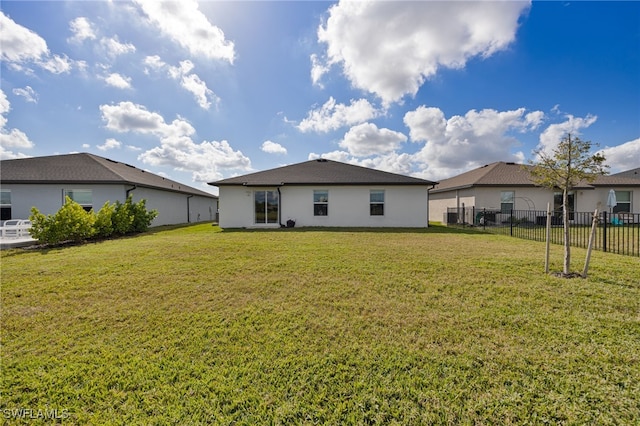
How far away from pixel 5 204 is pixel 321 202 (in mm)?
18071

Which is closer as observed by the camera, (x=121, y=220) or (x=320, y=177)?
(x=121, y=220)

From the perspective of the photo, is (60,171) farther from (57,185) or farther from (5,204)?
(5,204)

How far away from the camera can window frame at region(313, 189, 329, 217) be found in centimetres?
1507

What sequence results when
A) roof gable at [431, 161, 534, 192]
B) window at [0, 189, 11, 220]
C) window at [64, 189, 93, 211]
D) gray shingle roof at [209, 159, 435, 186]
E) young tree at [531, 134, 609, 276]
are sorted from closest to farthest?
1. young tree at [531, 134, 609, 276]
2. window at [0, 189, 11, 220]
3. window at [64, 189, 93, 211]
4. gray shingle roof at [209, 159, 435, 186]
5. roof gable at [431, 161, 534, 192]

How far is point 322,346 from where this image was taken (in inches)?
111

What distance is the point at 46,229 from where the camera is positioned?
8547mm

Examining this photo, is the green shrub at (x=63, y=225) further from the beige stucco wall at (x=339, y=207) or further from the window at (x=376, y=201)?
the window at (x=376, y=201)

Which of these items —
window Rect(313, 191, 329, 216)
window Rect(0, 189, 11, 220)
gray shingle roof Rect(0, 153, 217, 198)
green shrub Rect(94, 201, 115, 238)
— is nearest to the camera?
green shrub Rect(94, 201, 115, 238)

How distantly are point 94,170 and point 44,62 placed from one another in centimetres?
734

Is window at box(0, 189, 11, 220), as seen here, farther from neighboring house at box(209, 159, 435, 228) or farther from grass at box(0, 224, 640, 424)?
grass at box(0, 224, 640, 424)

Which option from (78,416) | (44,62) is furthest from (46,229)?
(78,416)

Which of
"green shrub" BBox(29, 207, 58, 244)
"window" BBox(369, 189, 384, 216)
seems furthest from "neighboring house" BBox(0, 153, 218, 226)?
"window" BBox(369, 189, 384, 216)

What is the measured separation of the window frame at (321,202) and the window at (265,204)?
2.40 m

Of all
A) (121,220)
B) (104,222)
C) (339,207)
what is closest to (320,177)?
(339,207)
